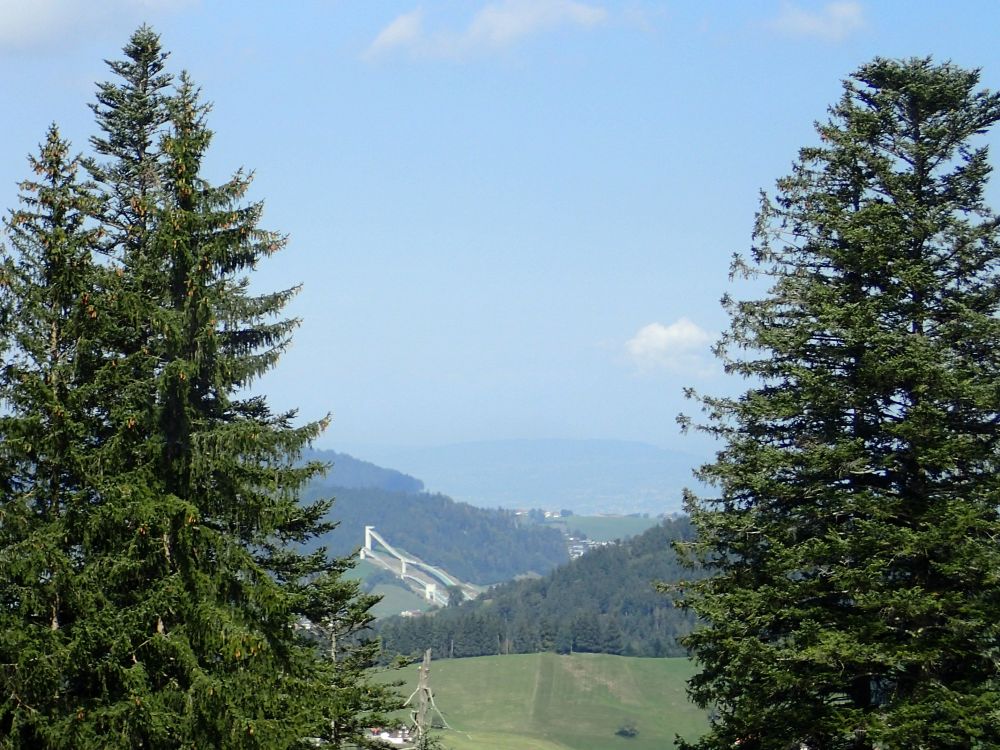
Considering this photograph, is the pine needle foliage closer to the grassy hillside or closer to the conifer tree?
the conifer tree

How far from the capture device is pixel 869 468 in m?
19.1

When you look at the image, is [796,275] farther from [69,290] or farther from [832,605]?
[69,290]

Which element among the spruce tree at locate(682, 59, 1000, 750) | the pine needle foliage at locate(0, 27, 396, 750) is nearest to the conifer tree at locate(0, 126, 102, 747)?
the pine needle foliage at locate(0, 27, 396, 750)

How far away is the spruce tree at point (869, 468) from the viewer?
1758cm

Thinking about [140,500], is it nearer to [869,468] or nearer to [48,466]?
[48,466]

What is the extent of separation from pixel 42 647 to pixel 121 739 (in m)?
1.77

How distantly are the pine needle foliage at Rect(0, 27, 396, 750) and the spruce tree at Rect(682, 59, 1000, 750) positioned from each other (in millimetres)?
7635

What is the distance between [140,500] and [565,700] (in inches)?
6630

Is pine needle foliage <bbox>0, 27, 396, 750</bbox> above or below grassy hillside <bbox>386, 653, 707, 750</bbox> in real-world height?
above

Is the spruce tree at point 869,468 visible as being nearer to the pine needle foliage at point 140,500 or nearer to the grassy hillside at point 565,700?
the pine needle foliage at point 140,500

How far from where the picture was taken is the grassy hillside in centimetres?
15588

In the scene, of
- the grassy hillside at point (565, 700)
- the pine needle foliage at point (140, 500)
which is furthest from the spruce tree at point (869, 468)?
the grassy hillside at point (565, 700)

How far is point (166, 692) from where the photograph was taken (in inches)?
659

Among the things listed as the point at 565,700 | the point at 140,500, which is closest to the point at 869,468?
the point at 140,500
